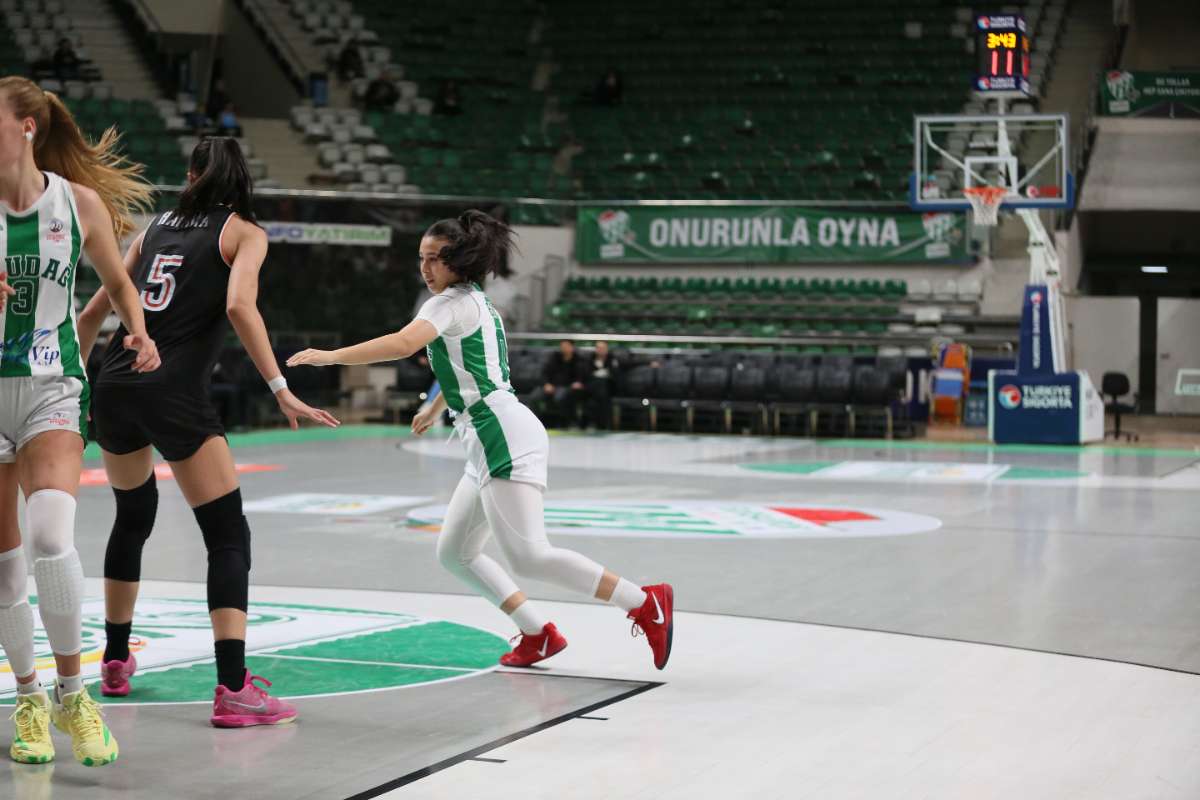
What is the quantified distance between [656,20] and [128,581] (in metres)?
27.3

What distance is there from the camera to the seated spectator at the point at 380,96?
91.6ft

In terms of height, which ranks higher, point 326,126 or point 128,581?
point 326,126

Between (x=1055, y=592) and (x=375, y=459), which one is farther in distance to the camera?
(x=375, y=459)

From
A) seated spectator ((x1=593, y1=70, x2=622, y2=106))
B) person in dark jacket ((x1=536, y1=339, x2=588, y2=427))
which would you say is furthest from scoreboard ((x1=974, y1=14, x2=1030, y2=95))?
seated spectator ((x1=593, y1=70, x2=622, y2=106))

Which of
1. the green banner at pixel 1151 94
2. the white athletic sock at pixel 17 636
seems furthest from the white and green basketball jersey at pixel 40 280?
the green banner at pixel 1151 94

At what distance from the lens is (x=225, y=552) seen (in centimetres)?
480

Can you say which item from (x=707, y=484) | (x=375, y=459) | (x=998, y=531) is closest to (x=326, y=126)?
(x=375, y=459)

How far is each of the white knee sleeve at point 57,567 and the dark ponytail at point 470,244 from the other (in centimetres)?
168

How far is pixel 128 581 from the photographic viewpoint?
5.15 m

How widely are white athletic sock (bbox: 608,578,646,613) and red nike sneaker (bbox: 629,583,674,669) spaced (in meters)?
0.02

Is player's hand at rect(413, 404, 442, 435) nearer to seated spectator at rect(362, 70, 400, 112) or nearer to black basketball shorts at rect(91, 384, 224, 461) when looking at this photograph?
black basketball shorts at rect(91, 384, 224, 461)

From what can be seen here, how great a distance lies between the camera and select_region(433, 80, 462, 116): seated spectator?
27766mm

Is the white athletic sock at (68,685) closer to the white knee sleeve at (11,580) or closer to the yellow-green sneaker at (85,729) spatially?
the yellow-green sneaker at (85,729)

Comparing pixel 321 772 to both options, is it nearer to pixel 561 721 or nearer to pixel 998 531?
pixel 561 721
